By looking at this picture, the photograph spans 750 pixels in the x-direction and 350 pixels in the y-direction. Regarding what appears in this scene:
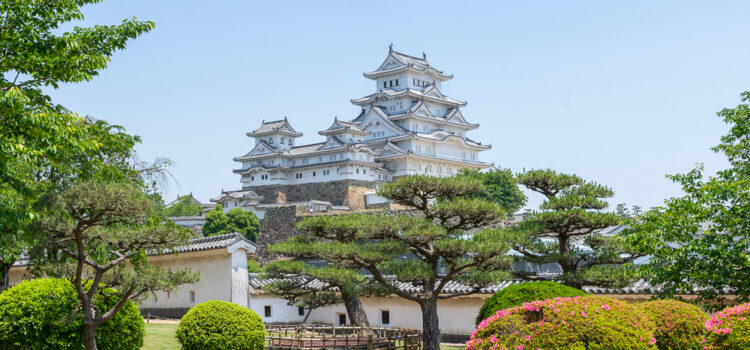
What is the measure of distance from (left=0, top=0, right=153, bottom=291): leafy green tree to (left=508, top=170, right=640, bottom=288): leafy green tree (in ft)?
27.3

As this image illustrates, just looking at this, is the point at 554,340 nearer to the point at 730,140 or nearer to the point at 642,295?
the point at 730,140

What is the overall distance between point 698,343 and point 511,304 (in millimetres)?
3350

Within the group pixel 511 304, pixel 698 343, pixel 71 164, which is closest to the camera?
pixel 698 343

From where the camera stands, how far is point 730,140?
1348cm

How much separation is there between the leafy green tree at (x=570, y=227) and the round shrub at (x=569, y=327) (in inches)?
261

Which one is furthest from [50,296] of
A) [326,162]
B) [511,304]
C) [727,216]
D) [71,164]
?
[326,162]

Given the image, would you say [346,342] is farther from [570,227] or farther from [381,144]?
[381,144]

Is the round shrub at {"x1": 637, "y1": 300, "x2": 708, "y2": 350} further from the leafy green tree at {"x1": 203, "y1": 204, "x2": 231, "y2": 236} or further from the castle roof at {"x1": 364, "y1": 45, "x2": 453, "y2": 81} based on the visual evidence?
the castle roof at {"x1": 364, "y1": 45, "x2": 453, "y2": 81}

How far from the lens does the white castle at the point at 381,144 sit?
192ft

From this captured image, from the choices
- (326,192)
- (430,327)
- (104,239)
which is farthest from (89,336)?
(326,192)

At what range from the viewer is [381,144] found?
199 ft

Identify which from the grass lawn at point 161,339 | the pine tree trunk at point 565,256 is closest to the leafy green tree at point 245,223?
the grass lawn at point 161,339

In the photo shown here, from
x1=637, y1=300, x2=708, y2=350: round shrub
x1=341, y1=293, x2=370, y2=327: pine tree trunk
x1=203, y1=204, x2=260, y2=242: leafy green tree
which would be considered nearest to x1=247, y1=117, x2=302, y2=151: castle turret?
x1=203, y1=204, x2=260, y2=242: leafy green tree

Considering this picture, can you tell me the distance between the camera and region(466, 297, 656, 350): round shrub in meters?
7.60
